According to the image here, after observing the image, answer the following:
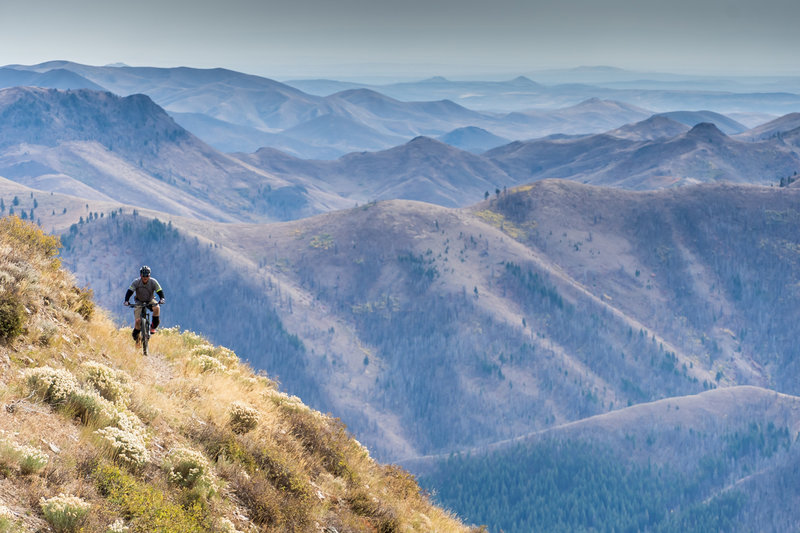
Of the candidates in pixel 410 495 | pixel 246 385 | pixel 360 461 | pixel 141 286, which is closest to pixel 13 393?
pixel 141 286

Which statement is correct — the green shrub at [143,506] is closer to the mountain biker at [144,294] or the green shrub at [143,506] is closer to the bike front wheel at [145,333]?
the bike front wheel at [145,333]

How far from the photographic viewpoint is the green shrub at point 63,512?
12359mm

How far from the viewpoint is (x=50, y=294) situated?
19641mm

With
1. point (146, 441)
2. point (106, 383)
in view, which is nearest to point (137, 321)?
point (106, 383)

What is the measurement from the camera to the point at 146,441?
16188mm

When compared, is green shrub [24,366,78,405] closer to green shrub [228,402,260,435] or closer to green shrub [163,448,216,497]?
green shrub [163,448,216,497]

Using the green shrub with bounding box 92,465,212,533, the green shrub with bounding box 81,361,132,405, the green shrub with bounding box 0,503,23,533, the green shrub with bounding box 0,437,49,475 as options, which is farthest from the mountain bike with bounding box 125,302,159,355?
the green shrub with bounding box 0,503,23,533

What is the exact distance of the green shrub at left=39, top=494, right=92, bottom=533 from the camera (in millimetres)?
12359

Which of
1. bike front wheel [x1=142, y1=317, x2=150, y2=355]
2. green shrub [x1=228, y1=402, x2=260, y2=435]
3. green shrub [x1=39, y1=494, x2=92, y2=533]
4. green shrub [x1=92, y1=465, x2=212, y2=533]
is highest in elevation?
bike front wheel [x1=142, y1=317, x2=150, y2=355]

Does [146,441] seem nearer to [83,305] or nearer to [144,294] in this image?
[83,305]

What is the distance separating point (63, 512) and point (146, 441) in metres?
3.78

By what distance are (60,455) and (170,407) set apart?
14.6ft

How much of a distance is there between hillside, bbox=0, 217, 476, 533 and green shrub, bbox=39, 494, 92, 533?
0.07ft

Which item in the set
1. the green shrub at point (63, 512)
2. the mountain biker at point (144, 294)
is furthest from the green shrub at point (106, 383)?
the green shrub at point (63, 512)
